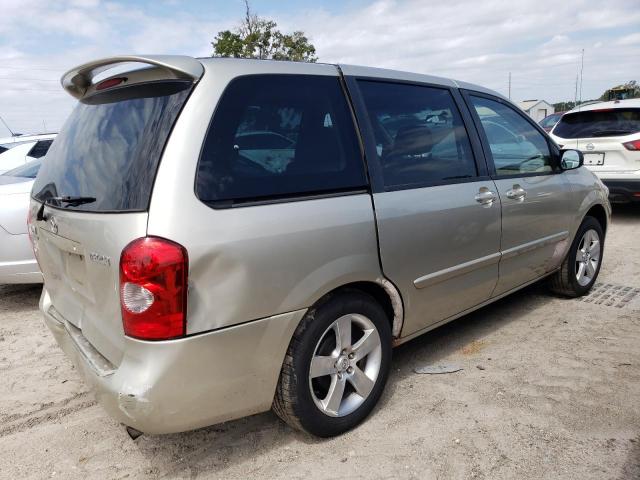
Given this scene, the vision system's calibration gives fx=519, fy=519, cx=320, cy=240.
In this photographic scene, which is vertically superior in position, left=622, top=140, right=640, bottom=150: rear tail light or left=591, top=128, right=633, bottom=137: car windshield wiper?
left=591, top=128, right=633, bottom=137: car windshield wiper

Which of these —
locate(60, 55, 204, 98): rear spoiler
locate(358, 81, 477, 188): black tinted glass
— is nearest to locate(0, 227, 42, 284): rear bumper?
locate(60, 55, 204, 98): rear spoiler

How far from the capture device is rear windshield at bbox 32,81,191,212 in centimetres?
205

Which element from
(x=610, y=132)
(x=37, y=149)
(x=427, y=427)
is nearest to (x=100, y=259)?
(x=427, y=427)

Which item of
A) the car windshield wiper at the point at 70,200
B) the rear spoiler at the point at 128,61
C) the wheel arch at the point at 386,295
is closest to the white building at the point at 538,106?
the wheel arch at the point at 386,295

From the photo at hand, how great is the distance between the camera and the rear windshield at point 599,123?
291 inches

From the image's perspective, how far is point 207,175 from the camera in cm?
205

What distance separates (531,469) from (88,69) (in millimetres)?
2854

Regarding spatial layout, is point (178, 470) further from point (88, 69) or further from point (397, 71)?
point (397, 71)

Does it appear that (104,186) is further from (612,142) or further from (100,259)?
(612,142)

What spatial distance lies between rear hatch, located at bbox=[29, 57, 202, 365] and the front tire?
759 millimetres

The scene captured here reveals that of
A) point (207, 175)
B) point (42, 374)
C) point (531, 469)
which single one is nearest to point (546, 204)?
point (531, 469)

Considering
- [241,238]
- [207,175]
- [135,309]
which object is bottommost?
[135,309]

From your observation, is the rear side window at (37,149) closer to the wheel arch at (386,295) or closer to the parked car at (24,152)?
the parked car at (24,152)

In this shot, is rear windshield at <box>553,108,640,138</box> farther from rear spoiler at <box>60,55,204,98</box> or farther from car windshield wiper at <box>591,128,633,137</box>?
A: rear spoiler at <box>60,55,204,98</box>
